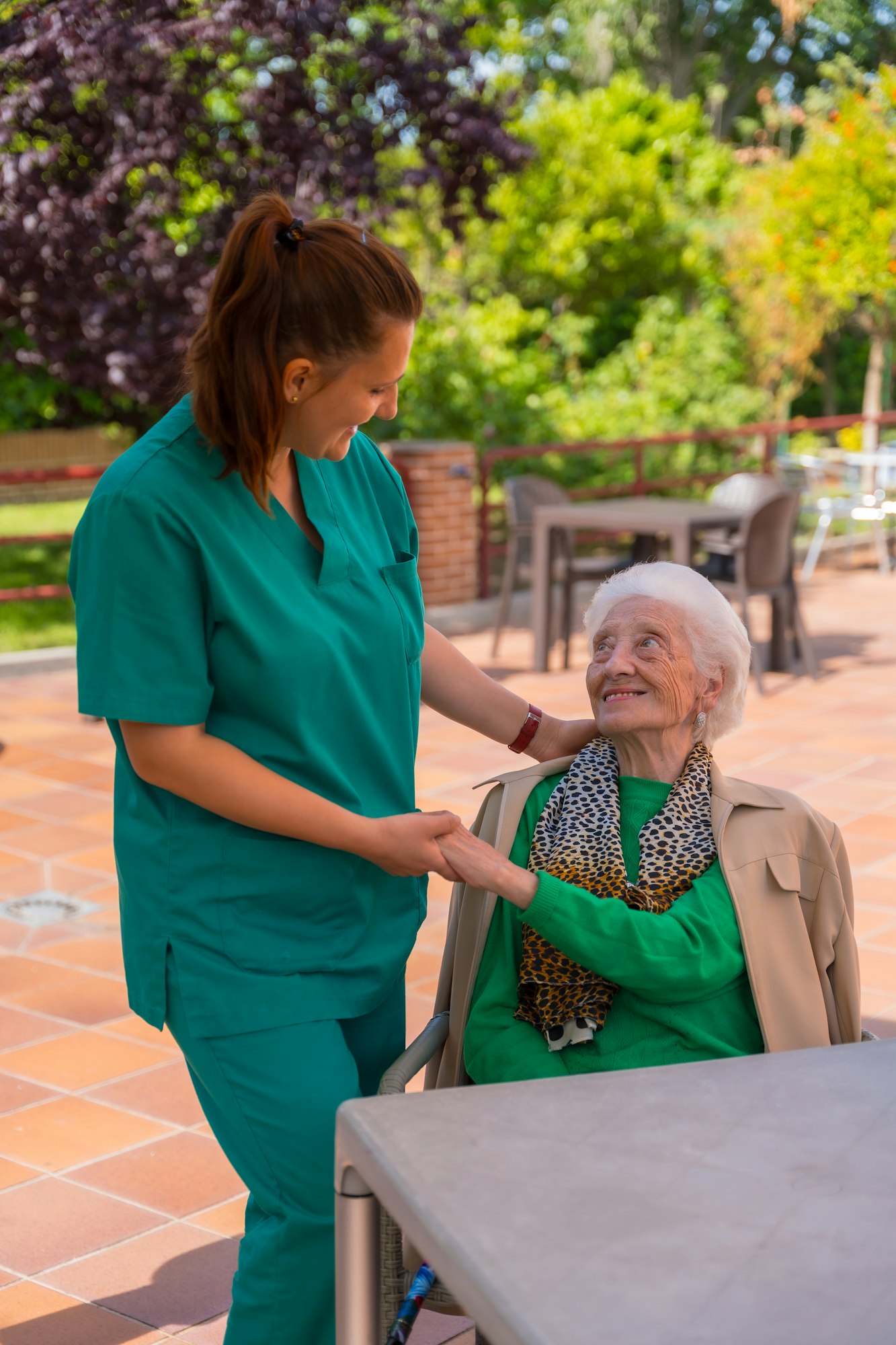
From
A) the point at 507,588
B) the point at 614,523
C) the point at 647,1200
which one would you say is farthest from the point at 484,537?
the point at 647,1200

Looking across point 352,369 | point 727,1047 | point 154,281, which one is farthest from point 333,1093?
point 154,281

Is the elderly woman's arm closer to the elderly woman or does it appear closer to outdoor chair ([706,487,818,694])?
the elderly woman

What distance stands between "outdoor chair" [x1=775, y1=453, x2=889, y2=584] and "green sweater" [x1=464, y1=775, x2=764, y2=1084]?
890 cm

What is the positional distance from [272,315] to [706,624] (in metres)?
0.91

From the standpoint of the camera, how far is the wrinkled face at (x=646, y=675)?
2.23m

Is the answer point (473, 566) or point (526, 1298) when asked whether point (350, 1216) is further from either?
point (473, 566)

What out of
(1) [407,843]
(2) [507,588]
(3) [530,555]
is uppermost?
(1) [407,843]

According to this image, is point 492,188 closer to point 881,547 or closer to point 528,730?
point 881,547

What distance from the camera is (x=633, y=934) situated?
1.96 m

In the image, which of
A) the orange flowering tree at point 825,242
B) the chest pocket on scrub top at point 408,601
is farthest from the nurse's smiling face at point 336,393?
the orange flowering tree at point 825,242

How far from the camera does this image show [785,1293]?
1.20m

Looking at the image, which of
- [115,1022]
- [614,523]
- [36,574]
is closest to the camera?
[115,1022]

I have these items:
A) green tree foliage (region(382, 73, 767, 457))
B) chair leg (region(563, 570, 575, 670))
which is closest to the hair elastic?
chair leg (region(563, 570, 575, 670))

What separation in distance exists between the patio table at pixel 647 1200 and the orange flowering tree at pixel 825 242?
12.7 m
